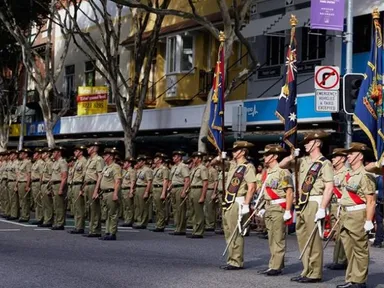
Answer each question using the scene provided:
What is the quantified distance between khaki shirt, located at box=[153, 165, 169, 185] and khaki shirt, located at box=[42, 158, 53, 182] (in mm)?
2594

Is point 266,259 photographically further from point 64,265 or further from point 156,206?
point 156,206

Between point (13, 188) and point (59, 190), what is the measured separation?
417 cm

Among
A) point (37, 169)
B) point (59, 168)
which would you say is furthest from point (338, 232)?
point (37, 169)

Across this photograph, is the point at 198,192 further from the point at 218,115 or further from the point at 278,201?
the point at 278,201

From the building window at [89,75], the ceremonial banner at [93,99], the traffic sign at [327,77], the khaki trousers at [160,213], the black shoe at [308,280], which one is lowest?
the black shoe at [308,280]

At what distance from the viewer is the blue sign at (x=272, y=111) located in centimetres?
2331

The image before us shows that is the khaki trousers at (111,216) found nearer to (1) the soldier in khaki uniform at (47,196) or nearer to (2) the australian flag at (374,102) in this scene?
(1) the soldier in khaki uniform at (47,196)

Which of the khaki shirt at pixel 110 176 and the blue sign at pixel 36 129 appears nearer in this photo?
the khaki shirt at pixel 110 176

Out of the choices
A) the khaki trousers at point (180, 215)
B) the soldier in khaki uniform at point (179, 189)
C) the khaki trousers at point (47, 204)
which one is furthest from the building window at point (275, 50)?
the khaki trousers at point (47, 204)

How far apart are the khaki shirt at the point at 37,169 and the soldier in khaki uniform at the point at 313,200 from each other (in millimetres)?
10660

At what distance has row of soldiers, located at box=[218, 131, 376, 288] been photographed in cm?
1072

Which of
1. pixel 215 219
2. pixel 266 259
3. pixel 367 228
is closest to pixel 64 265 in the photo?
pixel 266 259

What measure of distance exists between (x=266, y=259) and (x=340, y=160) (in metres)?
2.08

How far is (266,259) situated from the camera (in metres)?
14.1
